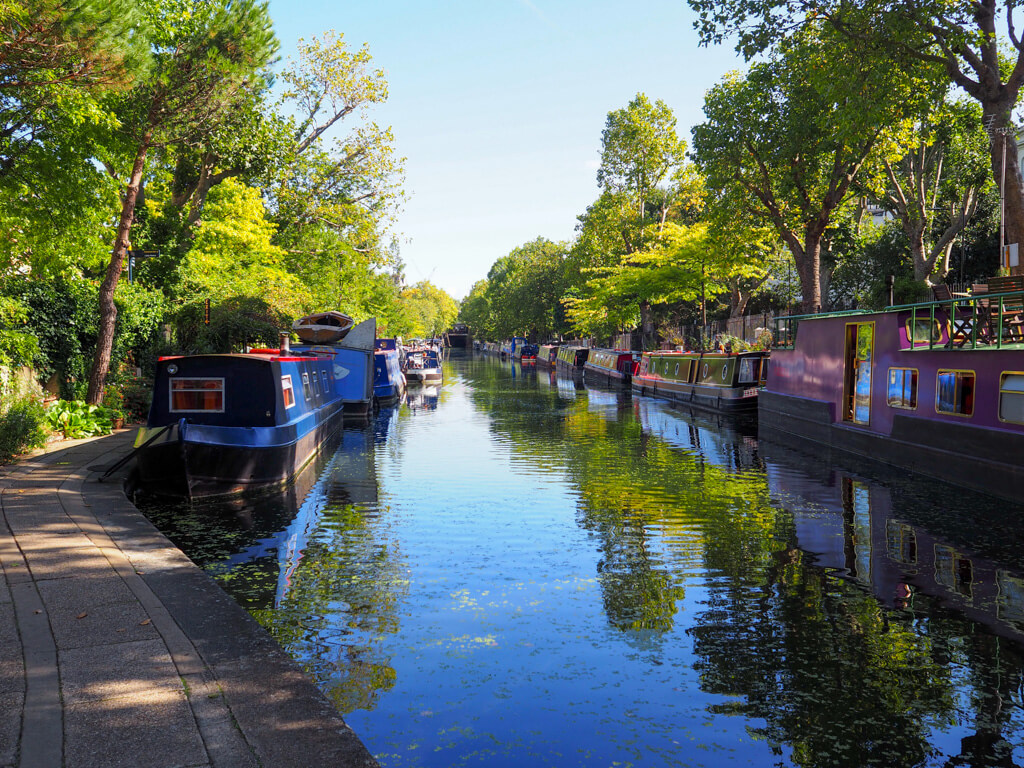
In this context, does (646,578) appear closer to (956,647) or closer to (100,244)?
(956,647)

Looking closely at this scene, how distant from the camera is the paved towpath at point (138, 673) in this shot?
4.00 metres

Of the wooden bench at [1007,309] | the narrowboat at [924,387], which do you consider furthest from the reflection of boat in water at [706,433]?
the wooden bench at [1007,309]

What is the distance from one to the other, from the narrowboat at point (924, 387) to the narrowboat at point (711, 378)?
5.64 metres

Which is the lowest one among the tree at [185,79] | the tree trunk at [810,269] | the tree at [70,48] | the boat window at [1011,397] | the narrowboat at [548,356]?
the boat window at [1011,397]

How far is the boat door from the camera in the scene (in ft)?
58.3

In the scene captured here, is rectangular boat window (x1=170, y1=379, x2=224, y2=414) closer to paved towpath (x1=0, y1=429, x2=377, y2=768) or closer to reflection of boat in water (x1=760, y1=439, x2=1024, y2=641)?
paved towpath (x1=0, y1=429, x2=377, y2=768)

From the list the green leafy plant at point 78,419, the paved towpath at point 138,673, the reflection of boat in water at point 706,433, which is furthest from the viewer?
the reflection of boat in water at point 706,433

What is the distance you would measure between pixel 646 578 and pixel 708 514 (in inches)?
151

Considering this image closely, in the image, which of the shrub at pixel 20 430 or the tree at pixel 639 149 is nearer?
the shrub at pixel 20 430

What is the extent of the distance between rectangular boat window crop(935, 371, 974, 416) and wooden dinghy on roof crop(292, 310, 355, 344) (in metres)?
19.1

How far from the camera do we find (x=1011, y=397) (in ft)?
42.4

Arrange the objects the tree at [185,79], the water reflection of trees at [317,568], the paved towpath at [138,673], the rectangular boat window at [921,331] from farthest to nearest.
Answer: the tree at [185,79] → the rectangular boat window at [921,331] → the water reflection of trees at [317,568] → the paved towpath at [138,673]

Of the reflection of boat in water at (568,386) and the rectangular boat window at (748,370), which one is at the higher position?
the rectangular boat window at (748,370)

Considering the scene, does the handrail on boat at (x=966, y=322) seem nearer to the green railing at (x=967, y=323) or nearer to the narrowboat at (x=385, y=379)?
the green railing at (x=967, y=323)
